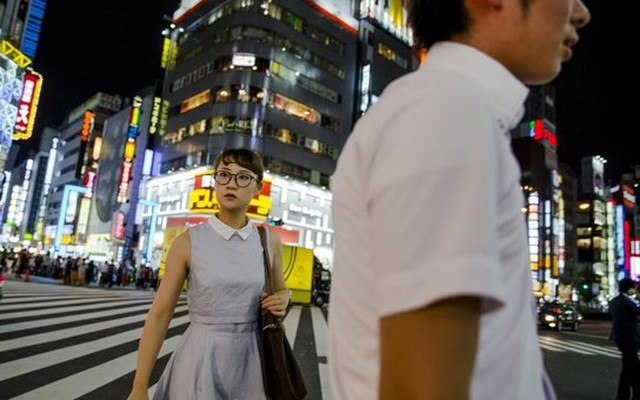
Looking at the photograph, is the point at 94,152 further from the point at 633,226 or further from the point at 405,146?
the point at 633,226

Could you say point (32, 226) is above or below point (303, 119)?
below

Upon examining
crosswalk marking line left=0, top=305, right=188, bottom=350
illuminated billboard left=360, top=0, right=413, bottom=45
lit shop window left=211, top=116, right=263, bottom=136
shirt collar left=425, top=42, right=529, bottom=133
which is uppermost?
illuminated billboard left=360, top=0, right=413, bottom=45

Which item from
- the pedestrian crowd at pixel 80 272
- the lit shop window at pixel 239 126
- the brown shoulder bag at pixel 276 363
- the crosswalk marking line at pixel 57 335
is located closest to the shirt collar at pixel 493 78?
the brown shoulder bag at pixel 276 363

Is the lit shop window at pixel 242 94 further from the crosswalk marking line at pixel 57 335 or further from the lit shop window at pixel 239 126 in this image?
the crosswalk marking line at pixel 57 335

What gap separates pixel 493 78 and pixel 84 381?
19.3ft

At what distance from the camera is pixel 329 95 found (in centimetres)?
4325

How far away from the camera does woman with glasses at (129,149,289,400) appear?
6.88 ft

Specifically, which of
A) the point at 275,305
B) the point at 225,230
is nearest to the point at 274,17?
the point at 225,230

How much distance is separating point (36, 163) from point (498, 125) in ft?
336

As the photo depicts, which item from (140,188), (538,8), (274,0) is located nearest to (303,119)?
(274,0)

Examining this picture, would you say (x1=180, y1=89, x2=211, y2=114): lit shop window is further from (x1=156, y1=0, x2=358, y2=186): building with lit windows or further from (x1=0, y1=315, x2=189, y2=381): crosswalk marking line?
(x1=0, y1=315, x2=189, y2=381): crosswalk marking line

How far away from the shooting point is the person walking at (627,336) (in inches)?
245

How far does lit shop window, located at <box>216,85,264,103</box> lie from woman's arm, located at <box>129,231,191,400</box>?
1427 inches

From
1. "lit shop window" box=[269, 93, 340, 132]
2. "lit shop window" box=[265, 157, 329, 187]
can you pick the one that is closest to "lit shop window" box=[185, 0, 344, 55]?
"lit shop window" box=[269, 93, 340, 132]
